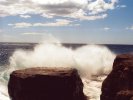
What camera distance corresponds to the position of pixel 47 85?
44.2 ft

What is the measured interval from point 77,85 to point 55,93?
1001 mm

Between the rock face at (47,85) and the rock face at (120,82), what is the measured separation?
1589 millimetres

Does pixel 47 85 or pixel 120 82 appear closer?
pixel 47 85

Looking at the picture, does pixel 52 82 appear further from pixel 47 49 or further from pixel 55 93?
pixel 47 49

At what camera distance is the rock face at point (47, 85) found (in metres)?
13.4

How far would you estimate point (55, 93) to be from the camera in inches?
532

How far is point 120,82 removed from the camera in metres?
14.0

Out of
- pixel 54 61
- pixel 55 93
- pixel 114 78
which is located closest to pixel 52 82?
pixel 55 93

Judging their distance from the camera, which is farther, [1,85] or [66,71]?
[1,85]

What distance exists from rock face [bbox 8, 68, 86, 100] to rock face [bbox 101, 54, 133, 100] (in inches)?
62.6

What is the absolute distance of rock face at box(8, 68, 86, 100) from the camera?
13398mm

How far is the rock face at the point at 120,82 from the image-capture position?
1347 cm

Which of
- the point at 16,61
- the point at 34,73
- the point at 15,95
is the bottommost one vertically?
the point at 16,61

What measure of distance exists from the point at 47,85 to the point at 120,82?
3.02 m
